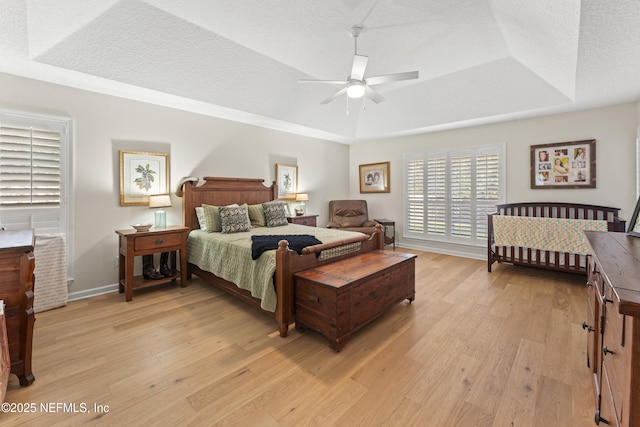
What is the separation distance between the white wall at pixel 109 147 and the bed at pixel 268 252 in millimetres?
250

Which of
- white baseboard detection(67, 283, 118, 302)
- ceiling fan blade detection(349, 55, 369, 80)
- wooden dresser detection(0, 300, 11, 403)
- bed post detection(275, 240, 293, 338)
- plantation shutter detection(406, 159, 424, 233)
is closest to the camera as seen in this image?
wooden dresser detection(0, 300, 11, 403)

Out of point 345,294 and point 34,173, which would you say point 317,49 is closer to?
point 345,294

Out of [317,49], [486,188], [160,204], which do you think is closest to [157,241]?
[160,204]

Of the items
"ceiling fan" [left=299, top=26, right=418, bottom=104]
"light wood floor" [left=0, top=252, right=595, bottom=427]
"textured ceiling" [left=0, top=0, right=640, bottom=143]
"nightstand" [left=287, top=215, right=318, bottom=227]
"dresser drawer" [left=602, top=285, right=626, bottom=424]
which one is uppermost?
"textured ceiling" [left=0, top=0, right=640, bottom=143]

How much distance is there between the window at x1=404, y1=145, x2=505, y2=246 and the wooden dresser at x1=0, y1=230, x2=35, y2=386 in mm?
5746

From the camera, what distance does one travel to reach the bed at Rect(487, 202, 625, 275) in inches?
140

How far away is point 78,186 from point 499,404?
4.50 metres

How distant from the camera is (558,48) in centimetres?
275

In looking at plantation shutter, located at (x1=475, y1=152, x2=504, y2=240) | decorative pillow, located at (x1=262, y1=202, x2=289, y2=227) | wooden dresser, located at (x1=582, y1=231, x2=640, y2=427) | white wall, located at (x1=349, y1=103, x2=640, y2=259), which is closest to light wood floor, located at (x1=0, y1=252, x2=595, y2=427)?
wooden dresser, located at (x1=582, y1=231, x2=640, y2=427)

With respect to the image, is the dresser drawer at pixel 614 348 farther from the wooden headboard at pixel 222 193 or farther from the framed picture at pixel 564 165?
the wooden headboard at pixel 222 193

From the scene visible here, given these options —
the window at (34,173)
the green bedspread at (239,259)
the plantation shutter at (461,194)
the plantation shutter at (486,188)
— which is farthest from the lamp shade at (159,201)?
the plantation shutter at (486,188)

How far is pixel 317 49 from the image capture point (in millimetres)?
3289

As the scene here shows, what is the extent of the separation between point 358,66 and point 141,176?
310cm

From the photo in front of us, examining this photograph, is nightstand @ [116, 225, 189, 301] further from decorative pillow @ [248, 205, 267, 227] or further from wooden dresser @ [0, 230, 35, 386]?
wooden dresser @ [0, 230, 35, 386]
